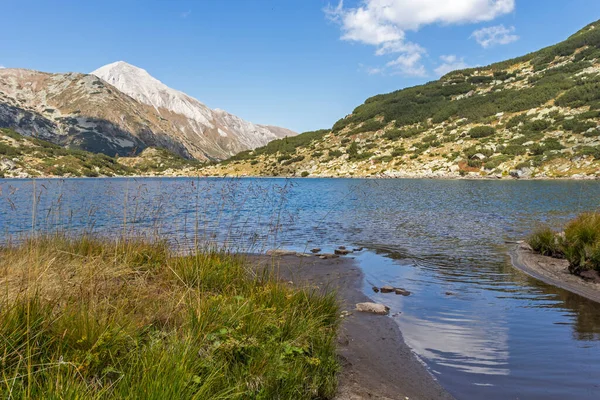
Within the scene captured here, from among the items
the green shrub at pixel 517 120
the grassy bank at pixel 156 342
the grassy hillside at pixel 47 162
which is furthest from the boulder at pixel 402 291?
the grassy hillside at pixel 47 162

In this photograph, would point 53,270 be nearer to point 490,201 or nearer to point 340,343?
point 340,343

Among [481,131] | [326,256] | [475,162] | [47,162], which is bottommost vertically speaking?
[326,256]

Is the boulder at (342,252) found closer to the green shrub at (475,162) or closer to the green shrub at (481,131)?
the green shrub at (475,162)

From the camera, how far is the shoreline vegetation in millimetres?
10237

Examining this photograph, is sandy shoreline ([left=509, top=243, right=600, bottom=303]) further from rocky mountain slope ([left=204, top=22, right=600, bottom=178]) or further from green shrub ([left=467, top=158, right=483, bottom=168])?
green shrub ([left=467, top=158, right=483, bottom=168])

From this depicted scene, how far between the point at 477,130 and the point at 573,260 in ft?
274

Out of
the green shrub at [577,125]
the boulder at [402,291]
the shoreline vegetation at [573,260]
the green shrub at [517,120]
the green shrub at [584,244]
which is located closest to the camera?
the boulder at [402,291]

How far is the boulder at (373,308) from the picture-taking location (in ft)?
27.9

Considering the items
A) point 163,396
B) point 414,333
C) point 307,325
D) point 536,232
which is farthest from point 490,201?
point 163,396

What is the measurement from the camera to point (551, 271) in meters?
11.6

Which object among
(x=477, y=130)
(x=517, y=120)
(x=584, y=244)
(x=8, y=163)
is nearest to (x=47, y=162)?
(x=8, y=163)

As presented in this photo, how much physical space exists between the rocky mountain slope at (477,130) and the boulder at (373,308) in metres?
→ 48.7

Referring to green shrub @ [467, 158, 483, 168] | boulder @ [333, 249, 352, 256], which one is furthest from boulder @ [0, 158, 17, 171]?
boulder @ [333, 249, 352, 256]

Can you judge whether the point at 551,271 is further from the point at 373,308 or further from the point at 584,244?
the point at 373,308
